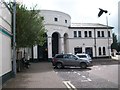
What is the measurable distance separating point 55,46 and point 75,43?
477 centimetres

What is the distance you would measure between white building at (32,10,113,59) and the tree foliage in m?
26.0

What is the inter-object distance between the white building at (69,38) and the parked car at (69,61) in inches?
824

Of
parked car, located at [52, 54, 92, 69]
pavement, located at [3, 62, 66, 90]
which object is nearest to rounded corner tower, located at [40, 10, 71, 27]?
parked car, located at [52, 54, 92, 69]


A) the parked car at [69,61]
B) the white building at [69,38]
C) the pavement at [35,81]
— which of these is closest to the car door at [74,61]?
the parked car at [69,61]

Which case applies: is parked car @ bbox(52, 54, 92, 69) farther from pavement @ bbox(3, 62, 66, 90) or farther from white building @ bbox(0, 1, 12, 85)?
white building @ bbox(0, 1, 12, 85)

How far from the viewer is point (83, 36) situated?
187 ft

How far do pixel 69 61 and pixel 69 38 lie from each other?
2588cm

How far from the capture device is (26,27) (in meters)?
24.1

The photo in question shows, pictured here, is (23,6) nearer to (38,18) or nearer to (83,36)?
(38,18)

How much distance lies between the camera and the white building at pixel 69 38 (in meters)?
52.4

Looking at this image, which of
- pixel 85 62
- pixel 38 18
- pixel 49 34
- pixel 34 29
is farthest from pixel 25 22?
pixel 49 34

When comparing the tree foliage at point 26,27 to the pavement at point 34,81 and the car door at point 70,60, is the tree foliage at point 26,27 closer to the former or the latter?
the pavement at point 34,81

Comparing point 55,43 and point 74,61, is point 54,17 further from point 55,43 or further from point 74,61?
point 74,61

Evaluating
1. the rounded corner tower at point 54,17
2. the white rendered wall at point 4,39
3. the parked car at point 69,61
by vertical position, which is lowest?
the parked car at point 69,61
